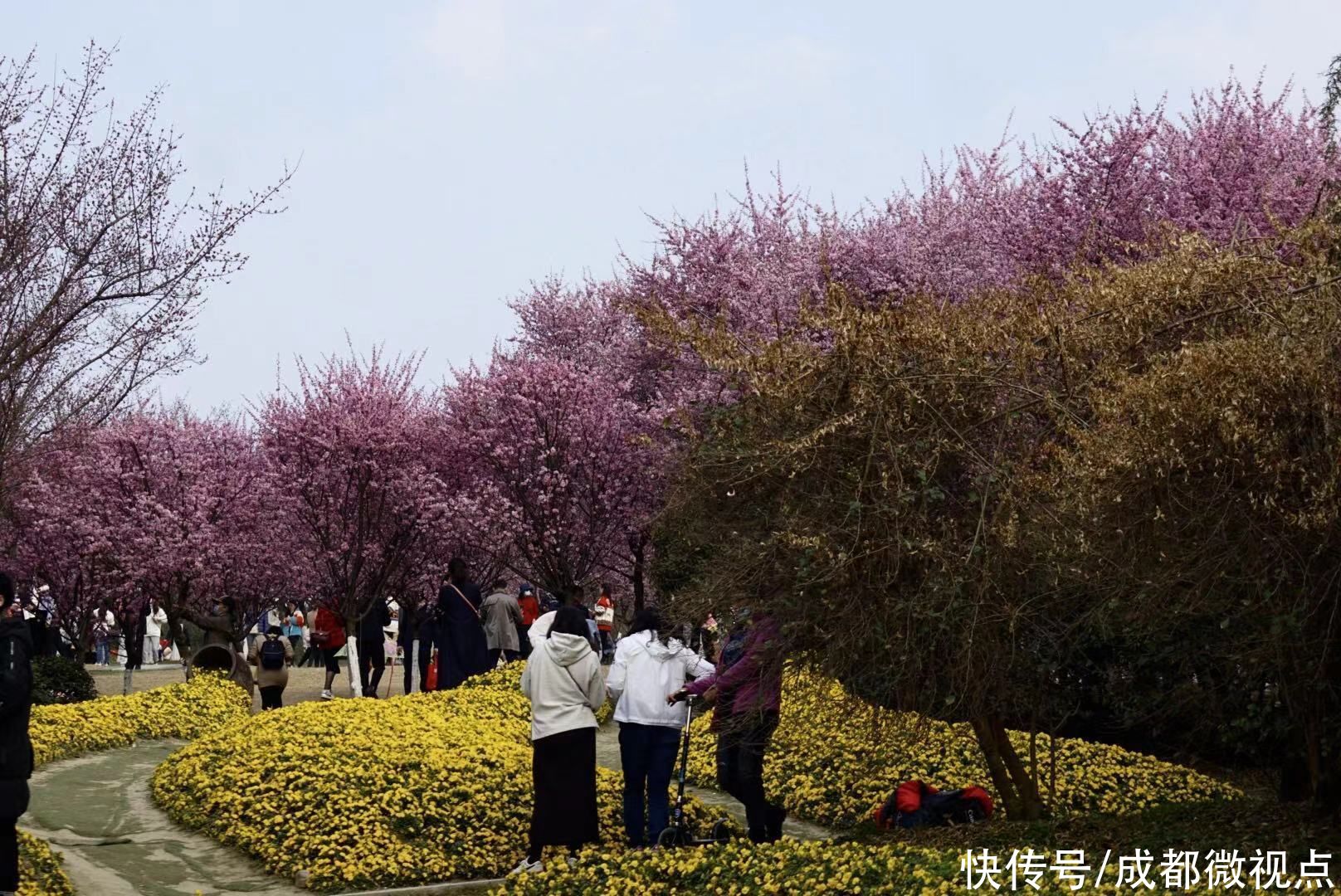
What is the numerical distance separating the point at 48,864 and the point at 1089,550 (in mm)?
5976

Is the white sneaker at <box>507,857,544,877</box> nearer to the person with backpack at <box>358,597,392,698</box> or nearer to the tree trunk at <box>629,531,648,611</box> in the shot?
the person with backpack at <box>358,597,392,698</box>

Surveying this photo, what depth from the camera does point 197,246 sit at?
16.2 metres

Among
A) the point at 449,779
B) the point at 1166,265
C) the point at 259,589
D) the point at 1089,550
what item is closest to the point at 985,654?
the point at 1089,550

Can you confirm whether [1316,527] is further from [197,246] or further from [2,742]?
[197,246]

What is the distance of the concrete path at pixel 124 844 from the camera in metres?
9.56

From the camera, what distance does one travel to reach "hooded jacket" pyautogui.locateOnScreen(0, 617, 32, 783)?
7641 mm

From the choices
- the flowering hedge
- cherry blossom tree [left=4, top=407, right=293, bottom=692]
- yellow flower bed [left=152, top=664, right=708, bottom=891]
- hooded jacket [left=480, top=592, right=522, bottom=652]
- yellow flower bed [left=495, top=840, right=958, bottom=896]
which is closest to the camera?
yellow flower bed [left=495, top=840, right=958, bottom=896]

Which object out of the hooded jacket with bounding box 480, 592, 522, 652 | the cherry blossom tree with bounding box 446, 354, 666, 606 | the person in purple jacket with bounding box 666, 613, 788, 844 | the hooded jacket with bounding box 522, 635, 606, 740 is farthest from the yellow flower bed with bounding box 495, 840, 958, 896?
the cherry blossom tree with bounding box 446, 354, 666, 606

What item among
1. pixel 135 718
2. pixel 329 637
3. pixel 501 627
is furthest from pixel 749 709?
pixel 329 637

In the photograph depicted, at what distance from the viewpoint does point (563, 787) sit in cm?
960

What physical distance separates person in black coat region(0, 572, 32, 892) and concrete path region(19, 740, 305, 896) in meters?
1.45

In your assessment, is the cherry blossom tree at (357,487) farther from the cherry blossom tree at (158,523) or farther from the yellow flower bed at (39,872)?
the yellow flower bed at (39,872)

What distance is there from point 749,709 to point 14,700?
4094 millimetres

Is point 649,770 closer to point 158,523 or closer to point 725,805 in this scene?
point 725,805
